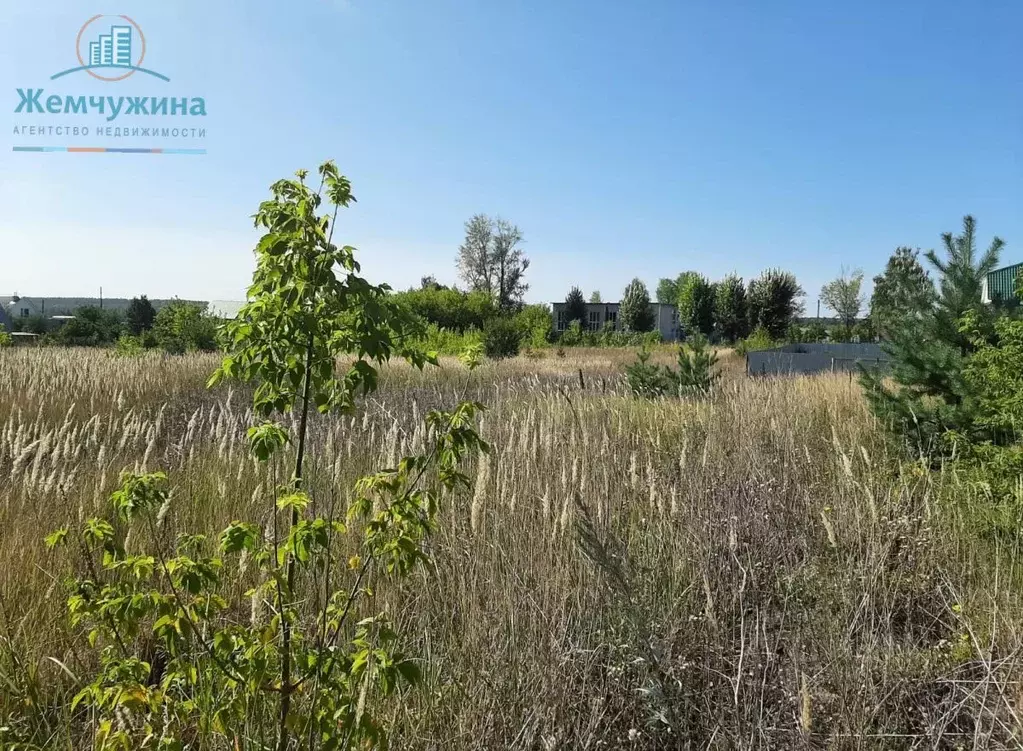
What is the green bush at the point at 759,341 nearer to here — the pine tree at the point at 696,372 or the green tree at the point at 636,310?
the green tree at the point at 636,310

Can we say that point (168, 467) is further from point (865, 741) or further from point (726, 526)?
point (865, 741)

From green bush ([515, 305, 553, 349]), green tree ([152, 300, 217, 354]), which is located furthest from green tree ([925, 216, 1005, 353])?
green bush ([515, 305, 553, 349])

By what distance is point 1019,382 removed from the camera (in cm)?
329

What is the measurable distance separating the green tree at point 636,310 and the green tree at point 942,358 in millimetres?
45842

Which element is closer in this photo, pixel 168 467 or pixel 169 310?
pixel 168 467

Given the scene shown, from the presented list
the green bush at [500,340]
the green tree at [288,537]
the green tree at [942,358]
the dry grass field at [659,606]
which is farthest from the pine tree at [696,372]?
the green bush at [500,340]

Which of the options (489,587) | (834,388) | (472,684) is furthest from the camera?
(834,388)

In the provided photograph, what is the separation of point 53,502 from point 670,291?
297 ft

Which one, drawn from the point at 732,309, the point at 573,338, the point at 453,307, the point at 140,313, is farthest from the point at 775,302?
the point at 140,313

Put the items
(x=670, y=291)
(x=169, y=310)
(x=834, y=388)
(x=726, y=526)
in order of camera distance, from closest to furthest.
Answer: (x=726, y=526) < (x=834, y=388) < (x=169, y=310) < (x=670, y=291)

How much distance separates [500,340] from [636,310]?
30585 millimetres

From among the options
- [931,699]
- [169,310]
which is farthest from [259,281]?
[169,310]

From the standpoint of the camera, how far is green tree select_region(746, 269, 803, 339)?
37.4 metres

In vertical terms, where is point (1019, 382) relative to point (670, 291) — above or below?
below
